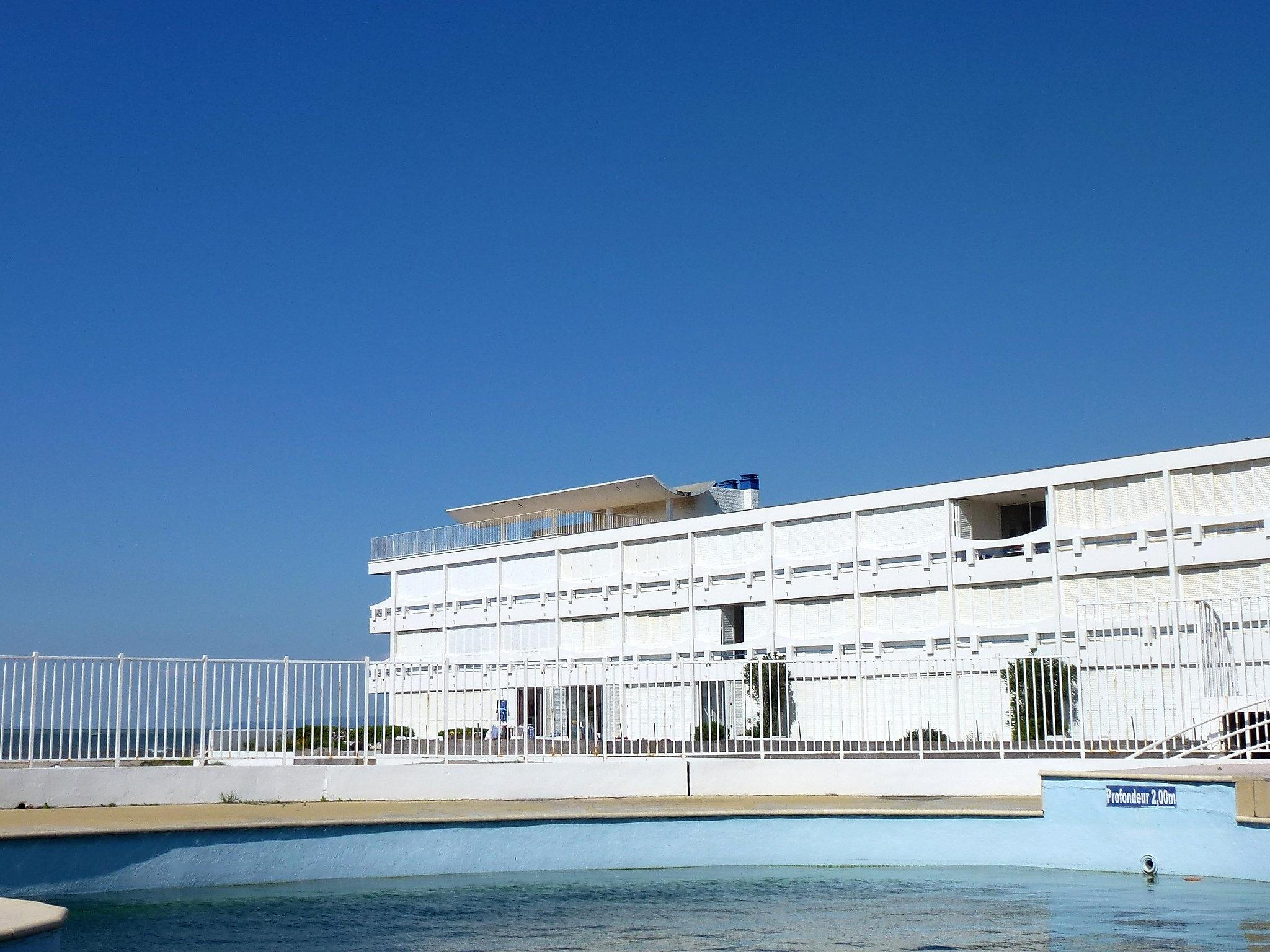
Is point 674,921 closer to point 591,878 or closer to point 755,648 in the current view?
point 591,878

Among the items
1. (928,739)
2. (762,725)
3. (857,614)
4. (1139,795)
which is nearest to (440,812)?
(762,725)

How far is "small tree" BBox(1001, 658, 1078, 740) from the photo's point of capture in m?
17.9

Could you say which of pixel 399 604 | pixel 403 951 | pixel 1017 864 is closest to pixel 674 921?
pixel 403 951

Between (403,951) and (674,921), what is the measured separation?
246cm

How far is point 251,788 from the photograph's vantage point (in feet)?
52.9

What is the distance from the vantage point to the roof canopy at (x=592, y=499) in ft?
196

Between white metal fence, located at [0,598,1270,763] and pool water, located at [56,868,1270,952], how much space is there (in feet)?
12.3

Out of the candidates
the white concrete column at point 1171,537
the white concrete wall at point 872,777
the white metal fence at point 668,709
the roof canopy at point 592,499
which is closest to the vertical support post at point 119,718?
the white metal fence at point 668,709

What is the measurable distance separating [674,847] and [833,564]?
3579 cm

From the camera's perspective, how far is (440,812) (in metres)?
14.9

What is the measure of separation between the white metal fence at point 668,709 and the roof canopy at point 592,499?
37.0 metres

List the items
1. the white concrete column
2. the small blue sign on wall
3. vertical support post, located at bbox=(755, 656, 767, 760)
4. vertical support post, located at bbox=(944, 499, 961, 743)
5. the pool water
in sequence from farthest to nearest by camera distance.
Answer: vertical support post, located at bbox=(944, 499, 961, 743)
the white concrete column
vertical support post, located at bbox=(755, 656, 767, 760)
the small blue sign on wall
the pool water

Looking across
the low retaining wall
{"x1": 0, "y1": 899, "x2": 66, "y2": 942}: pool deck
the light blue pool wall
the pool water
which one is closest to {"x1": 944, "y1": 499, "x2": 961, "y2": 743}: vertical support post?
the low retaining wall

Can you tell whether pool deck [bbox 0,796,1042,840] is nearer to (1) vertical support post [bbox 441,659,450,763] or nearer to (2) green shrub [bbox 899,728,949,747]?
(1) vertical support post [bbox 441,659,450,763]
